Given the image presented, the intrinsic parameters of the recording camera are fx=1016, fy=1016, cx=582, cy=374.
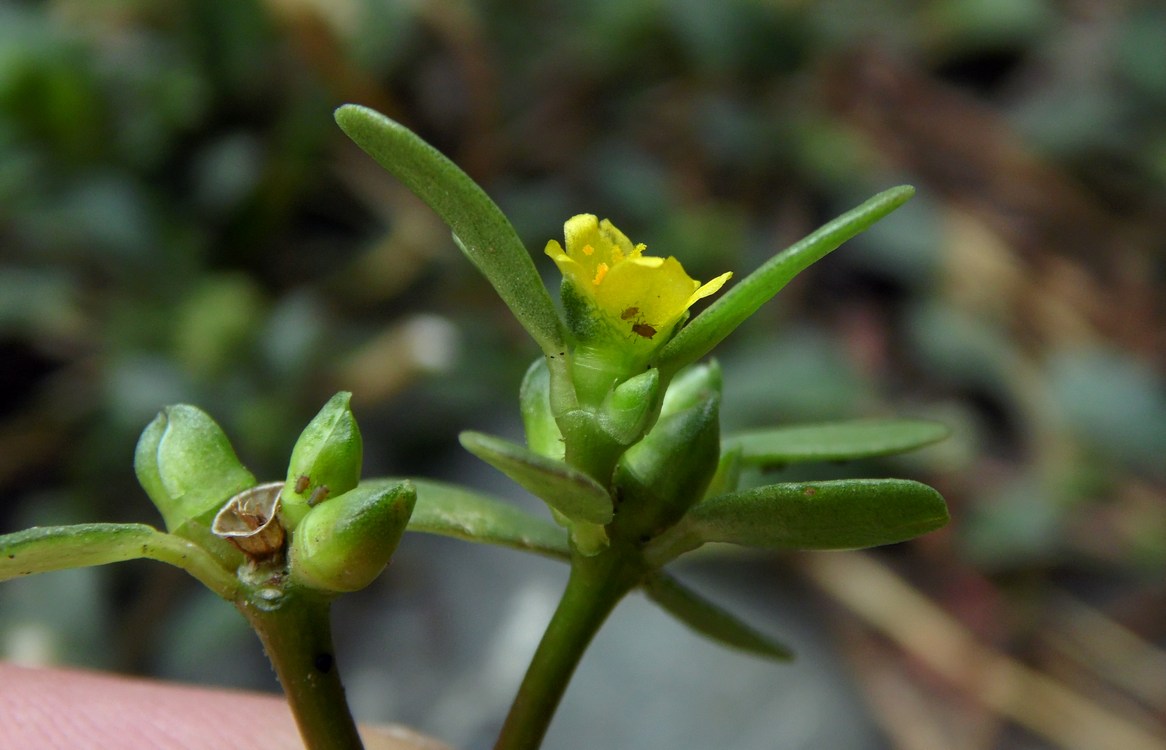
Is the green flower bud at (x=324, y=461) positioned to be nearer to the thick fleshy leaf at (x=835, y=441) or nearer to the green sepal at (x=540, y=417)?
the green sepal at (x=540, y=417)

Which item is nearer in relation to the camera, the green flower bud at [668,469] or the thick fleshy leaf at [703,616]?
the green flower bud at [668,469]

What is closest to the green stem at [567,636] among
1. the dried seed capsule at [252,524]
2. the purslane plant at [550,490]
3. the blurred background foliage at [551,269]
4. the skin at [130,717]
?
the purslane plant at [550,490]

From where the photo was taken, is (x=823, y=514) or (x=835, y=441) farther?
(x=835, y=441)

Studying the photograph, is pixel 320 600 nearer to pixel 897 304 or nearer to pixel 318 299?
pixel 318 299

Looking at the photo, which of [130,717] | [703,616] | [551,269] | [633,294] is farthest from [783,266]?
[551,269]

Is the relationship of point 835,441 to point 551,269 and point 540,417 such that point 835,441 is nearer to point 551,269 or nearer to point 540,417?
point 540,417

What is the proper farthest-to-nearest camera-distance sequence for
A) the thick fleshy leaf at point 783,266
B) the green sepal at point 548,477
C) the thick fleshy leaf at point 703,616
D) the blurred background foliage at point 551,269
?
1. the blurred background foliage at point 551,269
2. the thick fleshy leaf at point 703,616
3. the thick fleshy leaf at point 783,266
4. the green sepal at point 548,477

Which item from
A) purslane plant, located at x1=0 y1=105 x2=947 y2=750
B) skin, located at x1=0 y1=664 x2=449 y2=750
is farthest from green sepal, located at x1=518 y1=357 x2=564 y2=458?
skin, located at x1=0 y1=664 x2=449 y2=750

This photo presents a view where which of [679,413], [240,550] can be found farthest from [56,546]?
[679,413]
